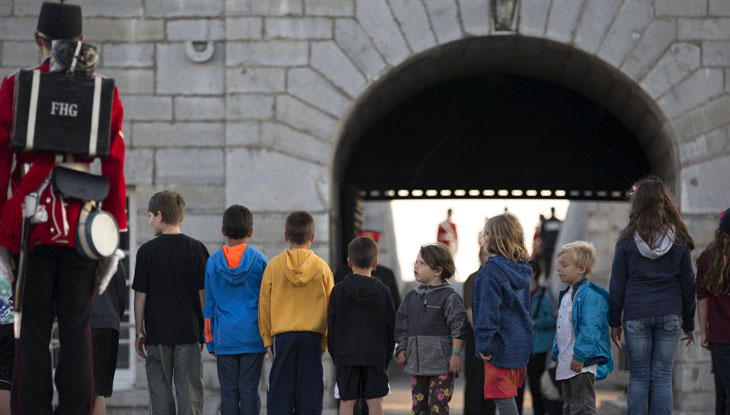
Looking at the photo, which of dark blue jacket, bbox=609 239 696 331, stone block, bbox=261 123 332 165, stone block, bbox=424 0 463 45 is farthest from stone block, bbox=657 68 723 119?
stone block, bbox=261 123 332 165

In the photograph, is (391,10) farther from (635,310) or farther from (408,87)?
(635,310)

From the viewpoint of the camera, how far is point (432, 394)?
19.1 feet

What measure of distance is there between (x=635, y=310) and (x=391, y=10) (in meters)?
3.48

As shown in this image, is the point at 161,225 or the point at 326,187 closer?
the point at 161,225

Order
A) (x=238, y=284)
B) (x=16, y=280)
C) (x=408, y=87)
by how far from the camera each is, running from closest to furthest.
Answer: (x=16, y=280), (x=238, y=284), (x=408, y=87)

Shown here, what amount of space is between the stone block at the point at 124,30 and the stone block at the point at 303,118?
1141 mm

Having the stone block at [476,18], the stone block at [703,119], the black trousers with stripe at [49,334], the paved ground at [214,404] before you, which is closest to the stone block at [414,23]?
the stone block at [476,18]

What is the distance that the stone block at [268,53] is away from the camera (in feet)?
26.3

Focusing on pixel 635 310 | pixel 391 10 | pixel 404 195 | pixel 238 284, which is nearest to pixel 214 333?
pixel 238 284

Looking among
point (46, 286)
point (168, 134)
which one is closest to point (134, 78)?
point (168, 134)

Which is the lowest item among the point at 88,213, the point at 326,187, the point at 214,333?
the point at 214,333

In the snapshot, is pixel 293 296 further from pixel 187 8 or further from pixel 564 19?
pixel 564 19

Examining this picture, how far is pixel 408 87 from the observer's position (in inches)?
346

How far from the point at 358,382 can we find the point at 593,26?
3.69 meters
